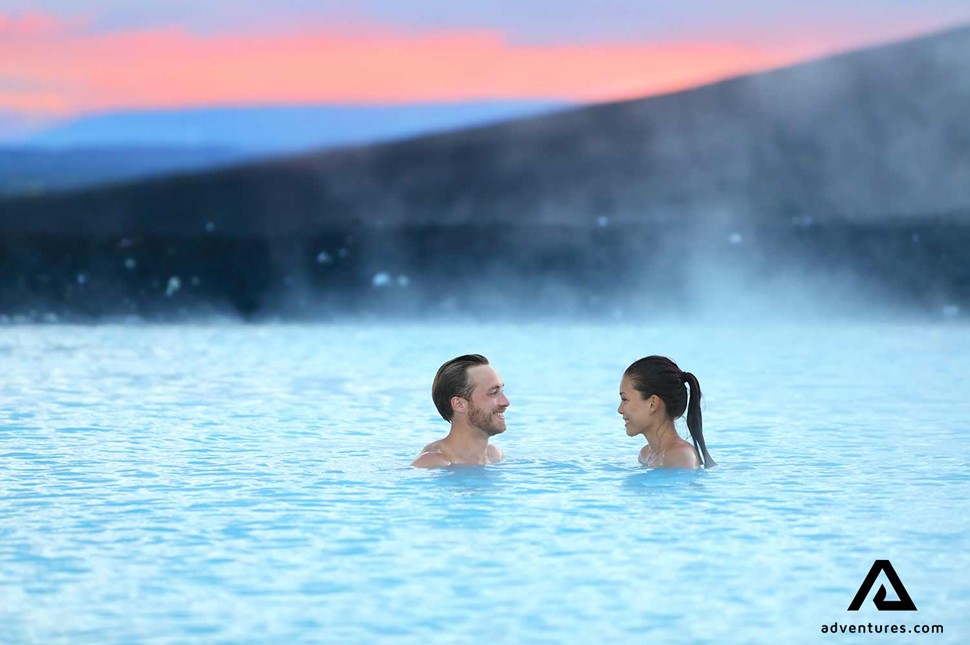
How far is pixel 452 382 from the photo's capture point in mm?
7781

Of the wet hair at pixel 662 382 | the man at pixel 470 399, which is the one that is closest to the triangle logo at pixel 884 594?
the wet hair at pixel 662 382

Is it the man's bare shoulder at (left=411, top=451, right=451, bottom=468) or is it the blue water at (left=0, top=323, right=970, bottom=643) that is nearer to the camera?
the blue water at (left=0, top=323, right=970, bottom=643)

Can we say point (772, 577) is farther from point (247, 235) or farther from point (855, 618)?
point (247, 235)

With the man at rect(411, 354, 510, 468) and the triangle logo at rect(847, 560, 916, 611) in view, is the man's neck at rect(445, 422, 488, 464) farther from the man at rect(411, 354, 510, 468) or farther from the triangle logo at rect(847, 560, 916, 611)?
the triangle logo at rect(847, 560, 916, 611)

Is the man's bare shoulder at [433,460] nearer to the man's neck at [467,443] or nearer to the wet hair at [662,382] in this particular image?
the man's neck at [467,443]

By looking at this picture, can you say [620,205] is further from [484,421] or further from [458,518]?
[458,518]

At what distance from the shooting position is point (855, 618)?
205 inches

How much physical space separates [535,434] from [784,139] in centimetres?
3038

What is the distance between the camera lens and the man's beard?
25.6 ft

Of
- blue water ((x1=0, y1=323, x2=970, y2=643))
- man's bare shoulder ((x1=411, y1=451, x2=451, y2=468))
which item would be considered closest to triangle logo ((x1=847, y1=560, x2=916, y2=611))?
blue water ((x1=0, y1=323, x2=970, y2=643))

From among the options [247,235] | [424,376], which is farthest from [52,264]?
[424,376]

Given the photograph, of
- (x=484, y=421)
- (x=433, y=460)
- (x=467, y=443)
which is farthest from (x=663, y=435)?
(x=433, y=460)

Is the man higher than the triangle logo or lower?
higher

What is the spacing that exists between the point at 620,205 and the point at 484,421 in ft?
96.3
